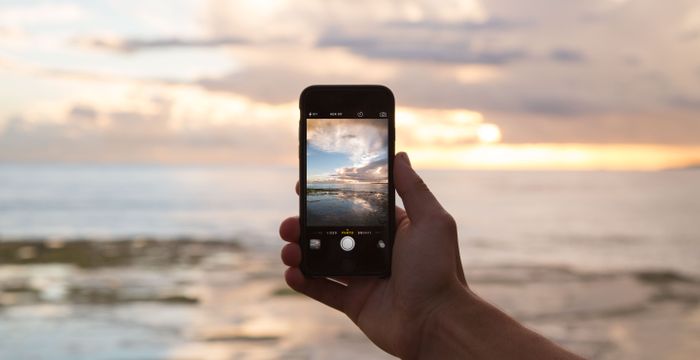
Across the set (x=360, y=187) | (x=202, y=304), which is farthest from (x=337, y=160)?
(x=202, y=304)

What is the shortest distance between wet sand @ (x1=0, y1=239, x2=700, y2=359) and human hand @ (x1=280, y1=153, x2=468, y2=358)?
710cm

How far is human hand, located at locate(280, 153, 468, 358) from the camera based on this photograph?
9.34 feet

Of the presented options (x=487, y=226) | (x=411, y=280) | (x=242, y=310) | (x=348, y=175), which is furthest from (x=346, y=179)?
(x=487, y=226)

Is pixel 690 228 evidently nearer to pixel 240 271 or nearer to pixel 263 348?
pixel 240 271

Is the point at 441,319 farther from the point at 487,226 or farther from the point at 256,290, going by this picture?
the point at 487,226

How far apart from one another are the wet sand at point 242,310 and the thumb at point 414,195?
291 inches

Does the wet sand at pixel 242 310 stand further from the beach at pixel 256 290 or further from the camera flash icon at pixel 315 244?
the camera flash icon at pixel 315 244

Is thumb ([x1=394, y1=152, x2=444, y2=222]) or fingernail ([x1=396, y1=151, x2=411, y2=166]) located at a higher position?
fingernail ([x1=396, y1=151, x2=411, y2=166])

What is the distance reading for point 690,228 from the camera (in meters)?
31.8

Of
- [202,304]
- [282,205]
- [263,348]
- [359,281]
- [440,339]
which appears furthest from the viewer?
[282,205]

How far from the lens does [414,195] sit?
2.95 meters

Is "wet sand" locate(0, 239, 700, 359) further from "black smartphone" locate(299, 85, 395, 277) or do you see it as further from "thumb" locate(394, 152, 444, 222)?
"thumb" locate(394, 152, 444, 222)

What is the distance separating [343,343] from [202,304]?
4.26 meters

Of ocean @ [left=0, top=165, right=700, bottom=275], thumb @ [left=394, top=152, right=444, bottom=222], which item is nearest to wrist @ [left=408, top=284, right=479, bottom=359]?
thumb @ [left=394, top=152, right=444, bottom=222]
